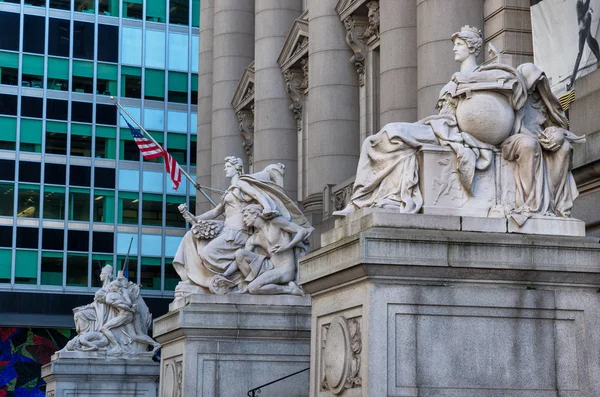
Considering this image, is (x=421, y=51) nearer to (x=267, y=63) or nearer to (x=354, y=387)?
(x=267, y=63)

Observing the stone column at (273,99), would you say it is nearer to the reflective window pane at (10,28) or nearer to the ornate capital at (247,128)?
the ornate capital at (247,128)

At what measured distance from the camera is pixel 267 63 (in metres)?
40.7

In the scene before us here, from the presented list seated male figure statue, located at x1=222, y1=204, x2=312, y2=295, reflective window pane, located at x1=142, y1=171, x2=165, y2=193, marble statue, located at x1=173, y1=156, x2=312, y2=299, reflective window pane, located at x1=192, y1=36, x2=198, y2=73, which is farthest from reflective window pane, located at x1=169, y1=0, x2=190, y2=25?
seated male figure statue, located at x1=222, y1=204, x2=312, y2=295

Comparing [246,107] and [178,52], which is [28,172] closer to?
[178,52]

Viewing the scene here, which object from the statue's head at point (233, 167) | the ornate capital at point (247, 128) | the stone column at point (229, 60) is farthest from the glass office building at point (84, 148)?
the statue's head at point (233, 167)

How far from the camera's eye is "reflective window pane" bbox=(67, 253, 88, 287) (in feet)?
214

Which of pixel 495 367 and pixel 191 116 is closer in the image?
pixel 495 367

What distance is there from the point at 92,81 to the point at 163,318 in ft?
165

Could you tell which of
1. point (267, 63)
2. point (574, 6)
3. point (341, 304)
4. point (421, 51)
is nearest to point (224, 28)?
point (267, 63)

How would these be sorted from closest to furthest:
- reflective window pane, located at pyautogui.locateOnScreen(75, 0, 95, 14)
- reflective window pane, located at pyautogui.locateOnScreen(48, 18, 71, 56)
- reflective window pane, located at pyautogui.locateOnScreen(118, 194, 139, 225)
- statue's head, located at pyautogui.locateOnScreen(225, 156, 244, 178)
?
statue's head, located at pyautogui.locateOnScreen(225, 156, 244, 178) < reflective window pane, located at pyautogui.locateOnScreen(118, 194, 139, 225) < reflective window pane, located at pyautogui.locateOnScreen(48, 18, 71, 56) < reflective window pane, located at pyautogui.locateOnScreen(75, 0, 95, 14)

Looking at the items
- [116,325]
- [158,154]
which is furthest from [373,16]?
[116,325]

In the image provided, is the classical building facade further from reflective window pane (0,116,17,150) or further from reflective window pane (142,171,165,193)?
reflective window pane (0,116,17,150)

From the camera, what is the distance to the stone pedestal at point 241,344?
18.7 metres

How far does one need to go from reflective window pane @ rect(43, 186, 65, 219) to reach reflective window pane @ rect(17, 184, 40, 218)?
49cm
